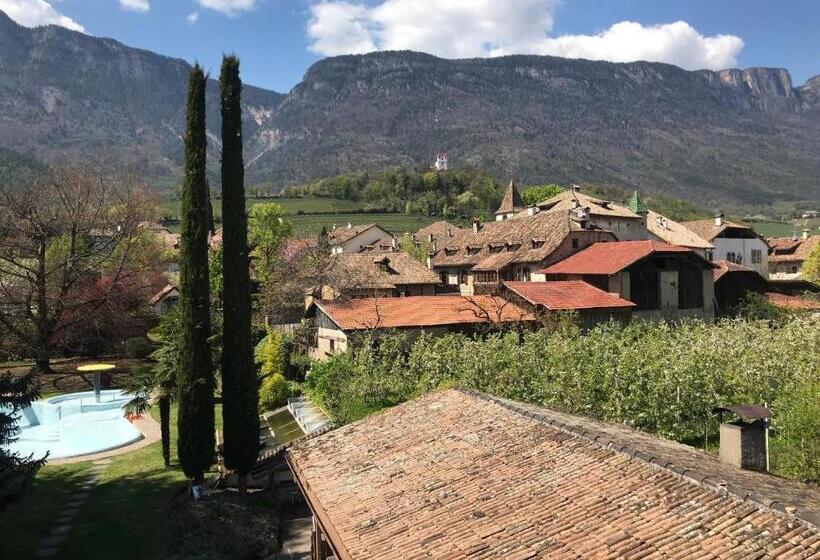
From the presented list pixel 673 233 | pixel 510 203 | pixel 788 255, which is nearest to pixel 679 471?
pixel 673 233

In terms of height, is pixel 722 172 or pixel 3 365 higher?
pixel 722 172

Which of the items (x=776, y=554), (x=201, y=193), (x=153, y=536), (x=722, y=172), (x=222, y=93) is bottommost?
(x=153, y=536)

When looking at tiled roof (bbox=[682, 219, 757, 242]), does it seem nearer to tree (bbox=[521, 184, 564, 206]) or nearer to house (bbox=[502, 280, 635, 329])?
house (bbox=[502, 280, 635, 329])

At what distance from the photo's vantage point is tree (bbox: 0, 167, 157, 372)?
41625 mm

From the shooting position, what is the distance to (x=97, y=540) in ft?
55.5

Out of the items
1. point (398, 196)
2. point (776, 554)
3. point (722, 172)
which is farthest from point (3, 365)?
point (722, 172)

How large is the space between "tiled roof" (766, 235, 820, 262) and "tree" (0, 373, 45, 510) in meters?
81.0

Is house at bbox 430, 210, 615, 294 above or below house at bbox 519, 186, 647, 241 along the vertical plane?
below

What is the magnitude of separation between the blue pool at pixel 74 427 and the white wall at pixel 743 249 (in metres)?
56.0

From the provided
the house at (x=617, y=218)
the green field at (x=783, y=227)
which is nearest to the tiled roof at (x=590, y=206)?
the house at (x=617, y=218)

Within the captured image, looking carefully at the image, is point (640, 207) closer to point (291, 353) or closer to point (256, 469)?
point (291, 353)

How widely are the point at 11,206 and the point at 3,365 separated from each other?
1087cm

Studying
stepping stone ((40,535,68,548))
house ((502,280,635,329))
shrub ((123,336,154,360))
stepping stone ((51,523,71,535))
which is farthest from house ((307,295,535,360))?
shrub ((123,336,154,360))

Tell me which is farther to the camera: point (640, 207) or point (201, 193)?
point (640, 207)
